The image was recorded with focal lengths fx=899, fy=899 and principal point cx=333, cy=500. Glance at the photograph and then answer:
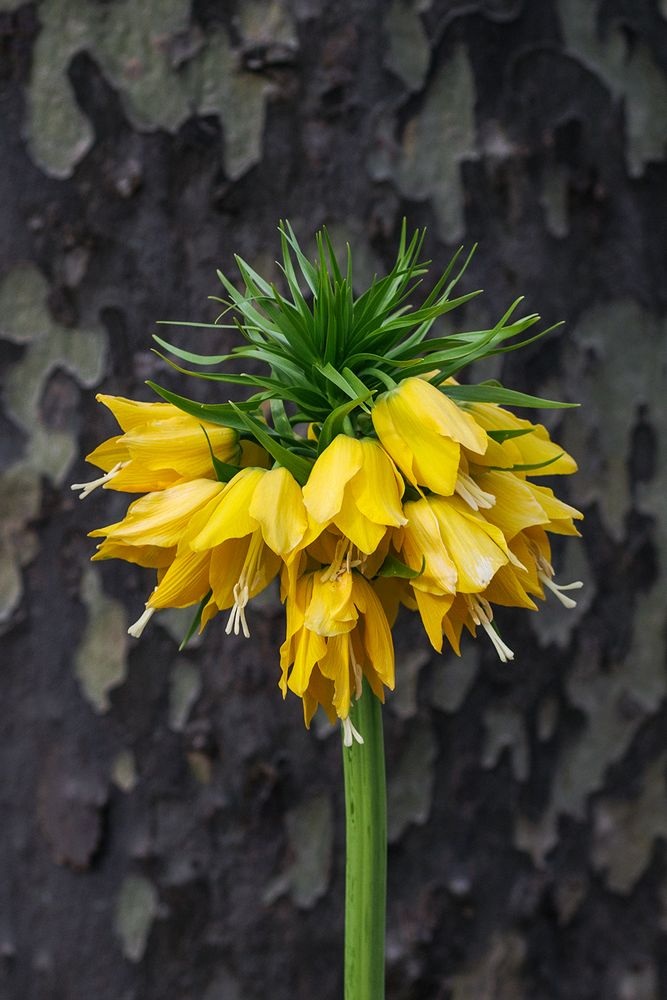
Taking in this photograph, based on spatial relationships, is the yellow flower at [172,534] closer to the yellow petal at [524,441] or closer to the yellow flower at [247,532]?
the yellow flower at [247,532]

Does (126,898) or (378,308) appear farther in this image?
(126,898)

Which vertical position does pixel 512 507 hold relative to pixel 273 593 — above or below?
above

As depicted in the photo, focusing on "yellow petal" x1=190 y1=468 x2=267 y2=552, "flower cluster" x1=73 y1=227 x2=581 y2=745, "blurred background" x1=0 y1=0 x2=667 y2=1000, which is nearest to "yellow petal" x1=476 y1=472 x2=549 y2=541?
"flower cluster" x1=73 y1=227 x2=581 y2=745

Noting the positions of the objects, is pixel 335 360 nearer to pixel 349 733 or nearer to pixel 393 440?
pixel 393 440

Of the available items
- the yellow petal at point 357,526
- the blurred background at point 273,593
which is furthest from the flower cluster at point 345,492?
the blurred background at point 273,593

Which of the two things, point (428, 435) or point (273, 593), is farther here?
point (273, 593)

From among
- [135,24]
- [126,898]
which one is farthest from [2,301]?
[126,898]

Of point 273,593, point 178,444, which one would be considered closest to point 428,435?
point 178,444

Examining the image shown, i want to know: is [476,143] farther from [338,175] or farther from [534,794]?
[534,794]
